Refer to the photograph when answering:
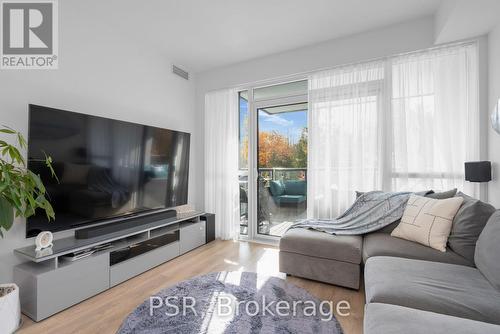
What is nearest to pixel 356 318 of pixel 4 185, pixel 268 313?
pixel 268 313

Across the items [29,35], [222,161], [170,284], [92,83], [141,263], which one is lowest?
[170,284]

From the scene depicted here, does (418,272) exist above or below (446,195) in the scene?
below

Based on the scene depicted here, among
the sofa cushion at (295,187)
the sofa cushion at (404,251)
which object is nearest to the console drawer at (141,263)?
the sofa cushion at (295,187)

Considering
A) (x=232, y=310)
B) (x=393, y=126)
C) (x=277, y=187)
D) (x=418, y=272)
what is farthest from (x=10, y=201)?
(x=393, y=126)

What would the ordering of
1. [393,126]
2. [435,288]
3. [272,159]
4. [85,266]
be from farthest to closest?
[272,159]
[393,126]
[85,266]
[435,288]

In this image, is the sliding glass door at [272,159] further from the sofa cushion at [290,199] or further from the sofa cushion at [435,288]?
the sofa cushion at [435,288]

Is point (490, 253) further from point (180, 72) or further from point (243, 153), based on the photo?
point (180, 72)

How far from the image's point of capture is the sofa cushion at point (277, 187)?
11.7ft

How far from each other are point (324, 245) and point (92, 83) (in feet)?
9.65

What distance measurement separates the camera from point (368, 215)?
8.04ft

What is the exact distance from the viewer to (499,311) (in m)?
1.14

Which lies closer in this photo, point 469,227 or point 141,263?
point 469,227

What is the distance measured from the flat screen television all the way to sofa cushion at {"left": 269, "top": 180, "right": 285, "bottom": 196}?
1.48 m

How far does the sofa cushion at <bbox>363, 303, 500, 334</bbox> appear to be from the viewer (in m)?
0.95
